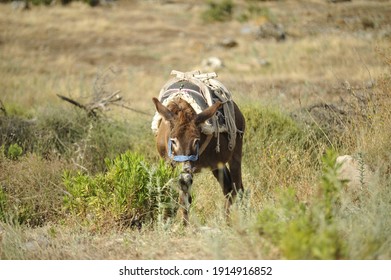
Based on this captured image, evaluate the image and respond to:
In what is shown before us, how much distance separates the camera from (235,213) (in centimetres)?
429

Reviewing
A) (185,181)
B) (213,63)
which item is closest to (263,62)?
(213,63)

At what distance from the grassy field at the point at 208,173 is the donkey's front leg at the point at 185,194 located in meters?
0.14

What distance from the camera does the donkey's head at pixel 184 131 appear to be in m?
5.72

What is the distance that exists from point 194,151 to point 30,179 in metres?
2.94

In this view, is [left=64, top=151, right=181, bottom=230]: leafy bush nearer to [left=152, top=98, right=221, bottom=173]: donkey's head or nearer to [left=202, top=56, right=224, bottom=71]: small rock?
[left=152, top=98, right=221, bottom=173]: donkey's head

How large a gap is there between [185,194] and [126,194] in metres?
0.64

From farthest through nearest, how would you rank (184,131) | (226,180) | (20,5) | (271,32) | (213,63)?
(20,5), (271,32), (213,63), (226,180), (184,131)

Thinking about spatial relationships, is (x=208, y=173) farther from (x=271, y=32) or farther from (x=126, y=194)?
(x=271, y=32)

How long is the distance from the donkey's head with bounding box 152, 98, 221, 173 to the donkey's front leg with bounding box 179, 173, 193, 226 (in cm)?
8

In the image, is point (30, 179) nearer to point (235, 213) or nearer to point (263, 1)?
point (235, 213)

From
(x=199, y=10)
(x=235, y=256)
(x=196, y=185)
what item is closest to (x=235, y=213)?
(x=235, y=256)

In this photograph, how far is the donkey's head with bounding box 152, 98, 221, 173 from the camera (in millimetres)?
5718

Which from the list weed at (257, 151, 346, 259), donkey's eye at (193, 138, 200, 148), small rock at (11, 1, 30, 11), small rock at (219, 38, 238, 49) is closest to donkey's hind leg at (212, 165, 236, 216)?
donkey's eye at (193, 138, 200, 148)

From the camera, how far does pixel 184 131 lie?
5.79 meters
